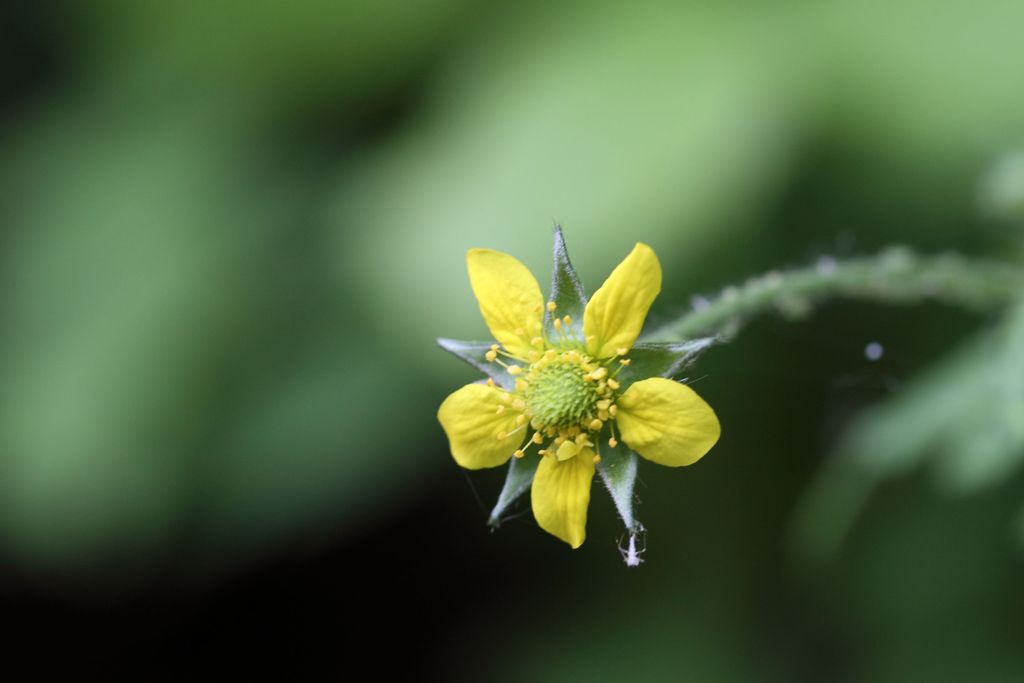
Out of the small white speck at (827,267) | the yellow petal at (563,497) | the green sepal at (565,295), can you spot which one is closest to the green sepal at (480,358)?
the green sepal at (565,295)

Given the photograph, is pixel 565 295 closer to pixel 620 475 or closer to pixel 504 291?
pixel 504 291

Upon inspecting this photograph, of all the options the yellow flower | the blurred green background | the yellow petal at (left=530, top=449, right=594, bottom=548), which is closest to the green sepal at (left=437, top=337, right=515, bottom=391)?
the yellow flower

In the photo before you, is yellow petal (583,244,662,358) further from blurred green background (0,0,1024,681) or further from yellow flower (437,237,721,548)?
blurred green background (0,0,1024,681)

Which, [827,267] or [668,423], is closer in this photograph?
[668,423]

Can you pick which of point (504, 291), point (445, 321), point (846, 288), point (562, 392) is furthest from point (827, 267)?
point (445, 321)

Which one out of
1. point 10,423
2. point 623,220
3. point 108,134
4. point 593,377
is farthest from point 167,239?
point 593,377

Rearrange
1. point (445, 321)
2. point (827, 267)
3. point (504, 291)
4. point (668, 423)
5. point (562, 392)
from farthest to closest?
point (445, 321) < point (827, 267) < point (562, 392) < point (504, 291) < point (668, 423)

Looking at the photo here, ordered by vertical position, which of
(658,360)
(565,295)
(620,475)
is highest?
(565,295)
